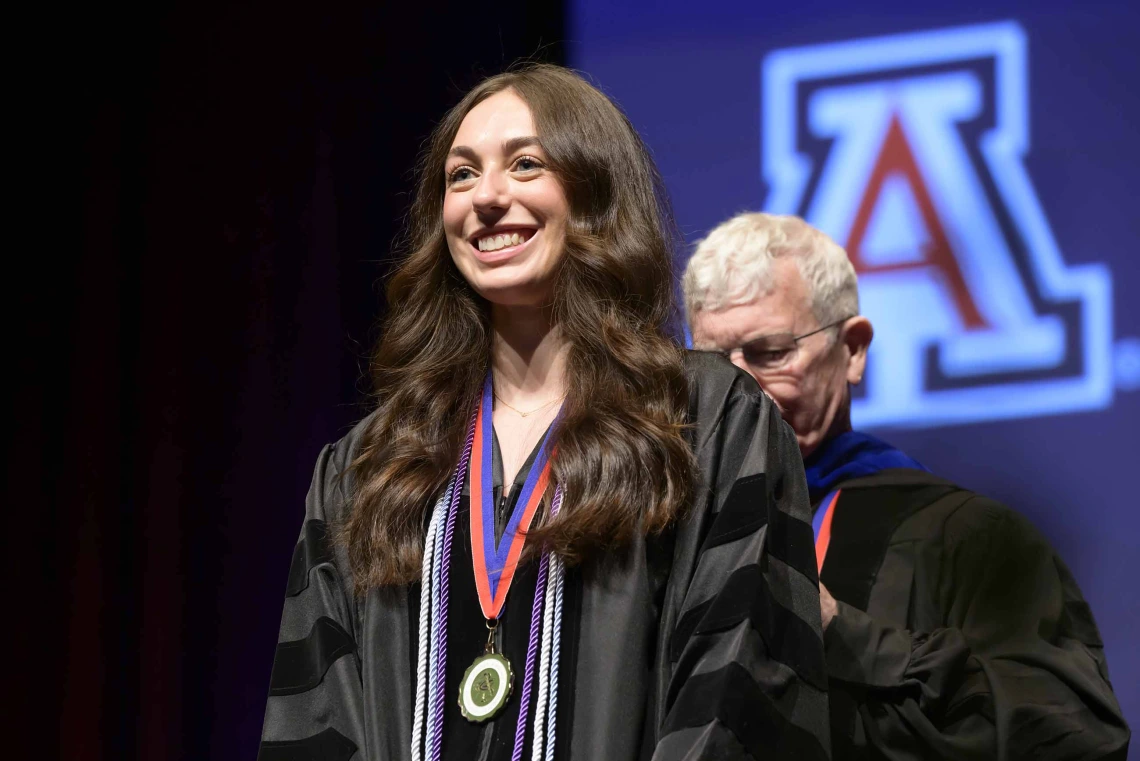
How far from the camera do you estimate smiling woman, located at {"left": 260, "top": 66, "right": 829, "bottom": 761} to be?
2.05 meters

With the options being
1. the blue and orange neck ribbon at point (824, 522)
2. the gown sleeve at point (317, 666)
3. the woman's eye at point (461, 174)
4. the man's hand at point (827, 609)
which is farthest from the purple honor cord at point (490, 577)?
the blue and orange neck ribbon at point (824, 522)

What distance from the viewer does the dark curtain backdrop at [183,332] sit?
388 centimetres

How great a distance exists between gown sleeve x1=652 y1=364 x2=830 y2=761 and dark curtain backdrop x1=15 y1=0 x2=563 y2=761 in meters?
2.08

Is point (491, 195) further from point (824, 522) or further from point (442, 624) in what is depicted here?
point (824, 522)

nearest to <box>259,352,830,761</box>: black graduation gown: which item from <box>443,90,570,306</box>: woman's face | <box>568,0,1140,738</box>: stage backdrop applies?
<box>443,90,570,306</box>: woman's face

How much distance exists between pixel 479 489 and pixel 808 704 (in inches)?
23.9

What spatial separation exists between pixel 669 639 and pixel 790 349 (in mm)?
1120

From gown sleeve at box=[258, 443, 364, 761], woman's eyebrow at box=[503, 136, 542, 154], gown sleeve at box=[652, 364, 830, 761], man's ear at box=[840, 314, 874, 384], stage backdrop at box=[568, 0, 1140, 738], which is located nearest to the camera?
gown sleeve at box=[652, 364, 830, 761]

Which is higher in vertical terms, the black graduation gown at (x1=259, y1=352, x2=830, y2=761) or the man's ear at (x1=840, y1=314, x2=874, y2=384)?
the man's ear at (x1=840, y1=314, x2=874, y2=384)

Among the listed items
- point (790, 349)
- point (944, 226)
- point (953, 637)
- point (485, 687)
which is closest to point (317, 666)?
point (485, 687)

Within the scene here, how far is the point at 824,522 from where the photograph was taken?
10.1ft

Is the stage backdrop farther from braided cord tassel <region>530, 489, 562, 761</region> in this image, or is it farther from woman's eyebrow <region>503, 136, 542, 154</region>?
braided cord tassel <region>530, 489, 562, 761</region>

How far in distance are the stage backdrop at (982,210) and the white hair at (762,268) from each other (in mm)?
778

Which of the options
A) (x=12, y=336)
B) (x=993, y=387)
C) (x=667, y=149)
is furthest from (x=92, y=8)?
(x=993, y=387)
